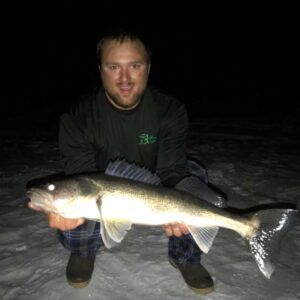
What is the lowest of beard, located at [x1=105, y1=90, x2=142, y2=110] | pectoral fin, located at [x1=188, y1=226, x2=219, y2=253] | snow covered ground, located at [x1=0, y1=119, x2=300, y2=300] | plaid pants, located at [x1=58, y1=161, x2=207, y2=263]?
snow covered ground, located at [x1=0, y1=119, x2=300, y2=300]

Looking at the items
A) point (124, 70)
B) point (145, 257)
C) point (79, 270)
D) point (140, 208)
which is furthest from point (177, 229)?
point (124, 70)

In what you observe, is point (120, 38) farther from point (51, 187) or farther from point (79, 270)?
point (79, 270)

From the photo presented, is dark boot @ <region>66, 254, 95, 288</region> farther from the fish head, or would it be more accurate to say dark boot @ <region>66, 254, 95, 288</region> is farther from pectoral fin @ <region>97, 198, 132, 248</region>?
the fish head

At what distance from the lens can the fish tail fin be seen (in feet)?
9.25

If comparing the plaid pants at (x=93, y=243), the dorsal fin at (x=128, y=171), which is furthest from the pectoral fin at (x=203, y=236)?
the dorsal fin at (x=128, y=171)

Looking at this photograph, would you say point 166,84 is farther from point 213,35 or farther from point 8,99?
point 213,35

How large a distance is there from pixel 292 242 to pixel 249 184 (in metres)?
1.64

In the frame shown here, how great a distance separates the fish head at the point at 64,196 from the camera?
8.57ft

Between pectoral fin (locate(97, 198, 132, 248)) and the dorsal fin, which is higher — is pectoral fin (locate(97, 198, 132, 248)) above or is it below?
below

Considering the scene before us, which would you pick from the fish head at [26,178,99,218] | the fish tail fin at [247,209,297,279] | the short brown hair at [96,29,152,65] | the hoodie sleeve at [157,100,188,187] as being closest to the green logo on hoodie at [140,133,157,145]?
the hoodie sleeve at [157,100,188,187]

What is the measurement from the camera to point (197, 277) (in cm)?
293

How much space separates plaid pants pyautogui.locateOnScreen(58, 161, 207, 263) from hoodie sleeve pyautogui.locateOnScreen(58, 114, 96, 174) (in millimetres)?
546

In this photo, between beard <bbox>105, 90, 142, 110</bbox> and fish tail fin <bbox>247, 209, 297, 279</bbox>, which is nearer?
fish tail fin <bbox>247, 209, 297, 279</bbox>

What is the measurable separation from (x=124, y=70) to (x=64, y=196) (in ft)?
4.36
